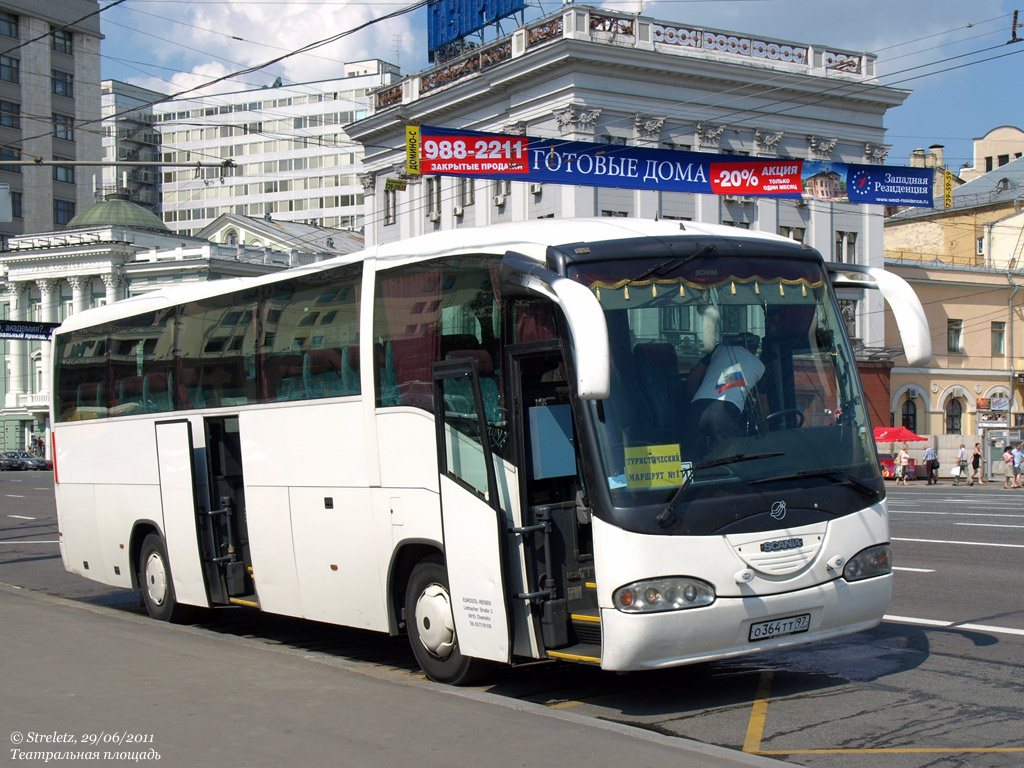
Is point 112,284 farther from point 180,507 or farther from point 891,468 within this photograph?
point 180,507

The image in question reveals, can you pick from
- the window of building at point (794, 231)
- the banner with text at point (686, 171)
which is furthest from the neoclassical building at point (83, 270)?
the banner with text at point (686, 171)

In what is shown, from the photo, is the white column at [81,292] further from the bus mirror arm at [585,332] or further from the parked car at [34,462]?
the bus mirror arm at [585,332]

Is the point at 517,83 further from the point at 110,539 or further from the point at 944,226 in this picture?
the point at 110,539

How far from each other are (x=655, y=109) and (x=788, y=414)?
4174cm

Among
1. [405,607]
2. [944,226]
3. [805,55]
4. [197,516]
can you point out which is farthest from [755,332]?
[944,226]

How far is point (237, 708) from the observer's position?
300 inches

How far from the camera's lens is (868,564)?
8102mm

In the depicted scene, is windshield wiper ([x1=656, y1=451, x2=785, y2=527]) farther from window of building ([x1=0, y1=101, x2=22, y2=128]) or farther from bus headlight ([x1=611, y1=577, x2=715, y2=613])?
window of building ([x1=0, y1=101, x2=22, y2=128])

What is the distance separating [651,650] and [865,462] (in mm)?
2048

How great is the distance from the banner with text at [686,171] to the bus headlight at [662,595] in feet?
54.6

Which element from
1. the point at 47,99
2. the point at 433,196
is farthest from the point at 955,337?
the point at 47,99

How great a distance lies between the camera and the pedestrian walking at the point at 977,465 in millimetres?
43603

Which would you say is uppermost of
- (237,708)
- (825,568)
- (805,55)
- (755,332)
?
(805,55)

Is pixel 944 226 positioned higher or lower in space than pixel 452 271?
higher
